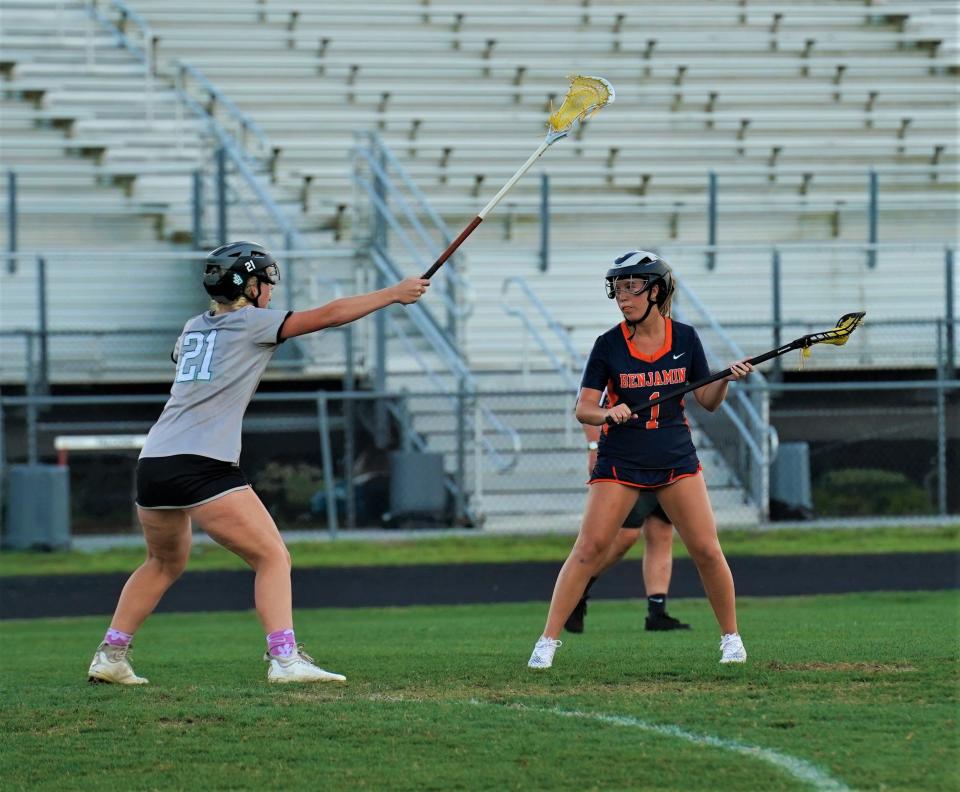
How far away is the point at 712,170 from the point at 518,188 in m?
2.50

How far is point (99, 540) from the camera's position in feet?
52.5

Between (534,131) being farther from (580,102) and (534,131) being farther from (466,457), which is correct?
(580,102)

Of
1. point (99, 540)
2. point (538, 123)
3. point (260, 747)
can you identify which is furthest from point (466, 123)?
point (260, 747)

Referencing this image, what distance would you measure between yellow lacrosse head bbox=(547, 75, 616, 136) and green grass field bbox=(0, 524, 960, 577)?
26.0 feet

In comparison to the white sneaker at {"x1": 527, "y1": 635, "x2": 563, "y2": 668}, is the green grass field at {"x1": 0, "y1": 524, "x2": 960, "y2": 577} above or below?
below

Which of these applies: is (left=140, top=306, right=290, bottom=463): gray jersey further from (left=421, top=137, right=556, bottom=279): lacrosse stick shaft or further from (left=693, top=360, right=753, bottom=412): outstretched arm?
(left=693, top=360, right=753, bottom=412): outstretched arm

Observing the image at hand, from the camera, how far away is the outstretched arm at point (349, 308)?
20.5ft

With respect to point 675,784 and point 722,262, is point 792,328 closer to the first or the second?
point 722,262

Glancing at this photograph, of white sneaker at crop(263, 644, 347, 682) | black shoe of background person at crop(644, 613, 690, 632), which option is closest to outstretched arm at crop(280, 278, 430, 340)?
white sneaker at crop(263, 644, 347, 682)

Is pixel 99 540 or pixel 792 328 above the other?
pixel 792 328

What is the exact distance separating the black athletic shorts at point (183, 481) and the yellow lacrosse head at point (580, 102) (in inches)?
89.1

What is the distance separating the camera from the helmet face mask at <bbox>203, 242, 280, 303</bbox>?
6.60 meters

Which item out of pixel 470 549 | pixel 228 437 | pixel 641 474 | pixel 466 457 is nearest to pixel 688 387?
pixel 641 474

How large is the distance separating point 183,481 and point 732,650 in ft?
7.75
